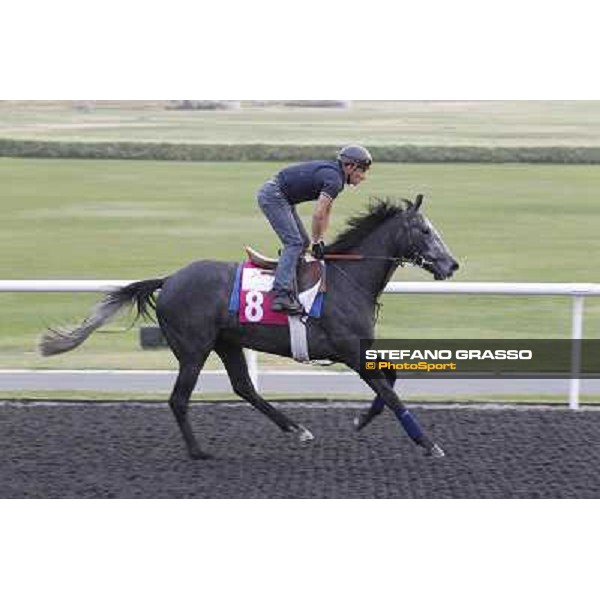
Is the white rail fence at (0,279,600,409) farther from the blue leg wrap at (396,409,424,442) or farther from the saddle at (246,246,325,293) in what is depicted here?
the blue leg wrap at (396,409,424,442)

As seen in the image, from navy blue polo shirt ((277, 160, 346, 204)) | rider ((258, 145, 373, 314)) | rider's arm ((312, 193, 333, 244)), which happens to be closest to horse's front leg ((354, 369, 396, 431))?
rider ((258, 145, 373, 314))

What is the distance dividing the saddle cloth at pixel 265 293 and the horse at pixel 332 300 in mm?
38

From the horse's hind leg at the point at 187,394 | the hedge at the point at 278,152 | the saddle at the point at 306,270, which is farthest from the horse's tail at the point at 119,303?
the hedge at the point at 278,152

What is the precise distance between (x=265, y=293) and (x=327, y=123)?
253cm

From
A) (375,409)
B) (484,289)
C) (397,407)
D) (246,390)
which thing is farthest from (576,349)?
(246,390)

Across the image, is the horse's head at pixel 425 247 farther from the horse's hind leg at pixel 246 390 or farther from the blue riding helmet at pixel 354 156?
the horse's hind leg at pixel 246 390

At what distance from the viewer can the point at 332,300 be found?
20.6 feet

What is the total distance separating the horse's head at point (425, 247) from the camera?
6172mm

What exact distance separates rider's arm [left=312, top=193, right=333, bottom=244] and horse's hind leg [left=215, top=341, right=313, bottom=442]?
2.82ft

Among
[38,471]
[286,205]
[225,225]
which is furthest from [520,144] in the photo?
[38,471]

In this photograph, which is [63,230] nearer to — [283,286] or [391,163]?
[391,163]

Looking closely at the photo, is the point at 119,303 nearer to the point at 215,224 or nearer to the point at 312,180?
the point at 312,180

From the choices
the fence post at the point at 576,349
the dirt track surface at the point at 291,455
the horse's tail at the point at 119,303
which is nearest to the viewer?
the dirt track surface at the point at 291,455

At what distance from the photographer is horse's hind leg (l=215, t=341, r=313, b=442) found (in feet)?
21.3
